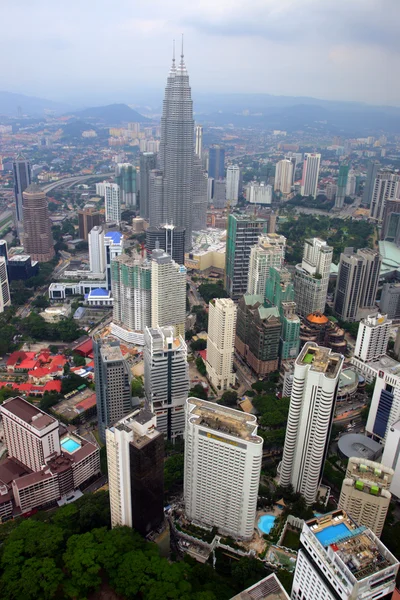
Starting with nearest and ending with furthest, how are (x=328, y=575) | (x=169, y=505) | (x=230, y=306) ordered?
(x=328, y=575) < (x=169, y=505) < (x=230, y=306)

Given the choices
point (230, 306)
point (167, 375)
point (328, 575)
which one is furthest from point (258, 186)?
point (328, 575)

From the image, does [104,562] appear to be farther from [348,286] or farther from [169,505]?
[348,286]

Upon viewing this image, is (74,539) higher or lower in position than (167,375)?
lower

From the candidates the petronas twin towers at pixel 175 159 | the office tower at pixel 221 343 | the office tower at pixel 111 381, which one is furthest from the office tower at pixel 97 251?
the office tower at pixel 111 381

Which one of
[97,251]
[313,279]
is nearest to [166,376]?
[313,279]

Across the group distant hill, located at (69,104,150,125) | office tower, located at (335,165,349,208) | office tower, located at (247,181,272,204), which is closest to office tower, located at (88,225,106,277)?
Answer: office tower, located at (247,181,272,204)

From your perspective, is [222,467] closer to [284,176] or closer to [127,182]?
[127,182]
